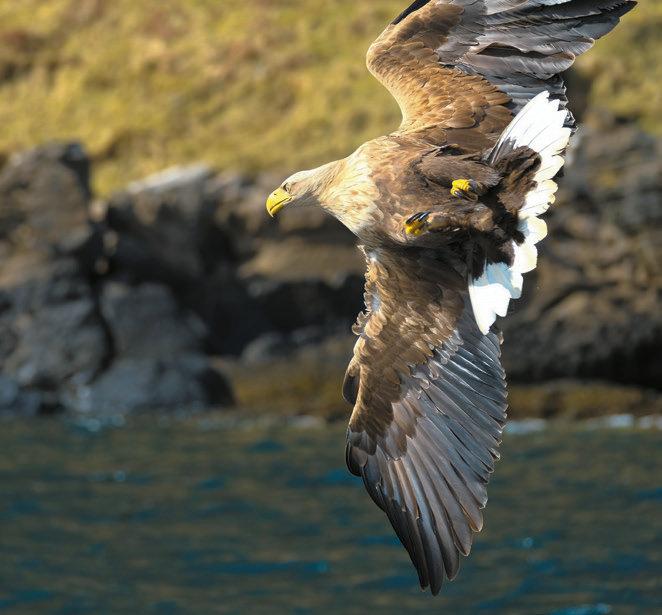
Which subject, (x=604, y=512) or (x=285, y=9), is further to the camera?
(x=285, y=9)

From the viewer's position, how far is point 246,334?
24062 millimetres

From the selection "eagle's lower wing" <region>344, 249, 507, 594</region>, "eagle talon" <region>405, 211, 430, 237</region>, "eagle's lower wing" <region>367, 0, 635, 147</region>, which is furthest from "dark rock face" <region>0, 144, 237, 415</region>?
"eagle talon" <region>405, 211, 430, 237</region>

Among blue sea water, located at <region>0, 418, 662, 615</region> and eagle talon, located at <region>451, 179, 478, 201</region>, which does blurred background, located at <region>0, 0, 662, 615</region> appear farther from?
eagle talon, located at <region>451, 179, 478, 201</region>

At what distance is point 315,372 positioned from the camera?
2211 cm

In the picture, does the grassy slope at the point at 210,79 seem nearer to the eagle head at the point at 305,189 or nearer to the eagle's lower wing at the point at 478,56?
the eagle head at the point at 305,189

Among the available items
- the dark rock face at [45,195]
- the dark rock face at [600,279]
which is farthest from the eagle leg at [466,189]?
the dark rock face at [45,195]

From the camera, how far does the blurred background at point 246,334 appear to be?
12164 mm

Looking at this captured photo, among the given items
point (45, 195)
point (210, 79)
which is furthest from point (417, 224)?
point (210, 79)

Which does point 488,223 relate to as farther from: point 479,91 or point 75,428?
point 75,428

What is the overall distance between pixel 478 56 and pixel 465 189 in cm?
143

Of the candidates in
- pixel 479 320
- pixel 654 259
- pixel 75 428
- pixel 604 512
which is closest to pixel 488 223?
pixel 479 320

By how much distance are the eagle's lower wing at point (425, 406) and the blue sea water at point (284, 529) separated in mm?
3496

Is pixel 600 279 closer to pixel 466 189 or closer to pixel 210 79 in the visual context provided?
pixel 210 79

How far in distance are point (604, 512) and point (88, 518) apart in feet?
18.4
